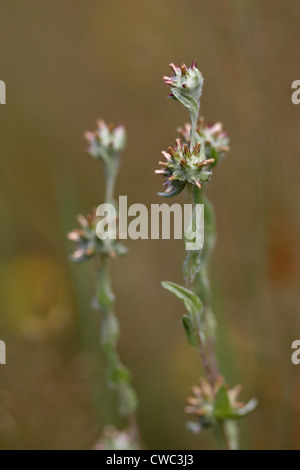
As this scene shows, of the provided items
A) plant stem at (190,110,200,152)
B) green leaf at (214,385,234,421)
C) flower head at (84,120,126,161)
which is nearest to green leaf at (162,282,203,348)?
green leaf at (214,385,234,421)

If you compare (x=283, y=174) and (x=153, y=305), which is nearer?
(x=283, y=174)

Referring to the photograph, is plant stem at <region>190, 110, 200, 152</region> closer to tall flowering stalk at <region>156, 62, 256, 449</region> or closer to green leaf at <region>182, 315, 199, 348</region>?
tall flowering stalk at <region>156, 62, 256, 449</region>

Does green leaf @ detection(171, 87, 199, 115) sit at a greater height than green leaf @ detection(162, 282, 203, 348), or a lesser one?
greater

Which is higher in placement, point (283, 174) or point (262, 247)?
point (283, 174)
